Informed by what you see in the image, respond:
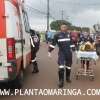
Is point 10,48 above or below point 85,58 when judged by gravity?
above

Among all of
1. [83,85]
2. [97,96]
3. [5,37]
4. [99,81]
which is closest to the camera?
[5,37]

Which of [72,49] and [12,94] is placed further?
[72,49]

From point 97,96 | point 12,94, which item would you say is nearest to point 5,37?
point 12,94

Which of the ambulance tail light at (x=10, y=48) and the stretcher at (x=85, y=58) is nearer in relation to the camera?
the ambulance tail light at (x=10, y=48)

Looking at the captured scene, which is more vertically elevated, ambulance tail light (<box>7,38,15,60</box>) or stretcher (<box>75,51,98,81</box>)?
ambulance tail light (<box>7,38,15,60</box>)

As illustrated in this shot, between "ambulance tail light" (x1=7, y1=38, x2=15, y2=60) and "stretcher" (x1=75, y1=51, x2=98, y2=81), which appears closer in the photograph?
"ambulance tail light" (x1=7, y1=38, x2=15, y2=60)

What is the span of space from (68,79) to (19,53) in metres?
2.85

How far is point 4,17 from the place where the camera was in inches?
406

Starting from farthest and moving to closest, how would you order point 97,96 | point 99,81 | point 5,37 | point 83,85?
point 99,81 → point 83,85 → point 97,96 → point 5,37

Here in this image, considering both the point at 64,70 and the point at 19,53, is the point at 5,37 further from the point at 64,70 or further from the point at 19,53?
the point at 64,70

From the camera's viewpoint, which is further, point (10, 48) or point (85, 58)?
point (85, 58)

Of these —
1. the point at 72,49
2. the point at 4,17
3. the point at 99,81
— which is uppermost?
the point at 4,17

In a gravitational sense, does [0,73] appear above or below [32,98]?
above

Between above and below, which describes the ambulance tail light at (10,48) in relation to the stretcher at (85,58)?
above
